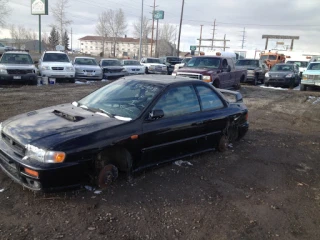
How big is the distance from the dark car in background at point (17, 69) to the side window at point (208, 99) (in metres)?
11.0

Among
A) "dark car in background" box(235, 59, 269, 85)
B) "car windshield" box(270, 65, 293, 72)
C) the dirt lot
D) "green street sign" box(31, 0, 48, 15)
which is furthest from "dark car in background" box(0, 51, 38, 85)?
"green street sign" box(31, 0, 48, 15)

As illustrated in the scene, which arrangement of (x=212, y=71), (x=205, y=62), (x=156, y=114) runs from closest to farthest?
1. (x=156, y=114)
2. (x=212, y=71)
3. (x=205, y=62)

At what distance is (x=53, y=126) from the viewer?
3.63 metres

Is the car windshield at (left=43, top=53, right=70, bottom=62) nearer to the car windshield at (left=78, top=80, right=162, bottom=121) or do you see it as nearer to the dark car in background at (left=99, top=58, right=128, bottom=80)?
the dark car in background at (left=99, top=58, right=128, bottom=80)

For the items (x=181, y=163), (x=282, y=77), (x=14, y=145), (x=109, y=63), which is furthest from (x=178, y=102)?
(x=282, y=77)

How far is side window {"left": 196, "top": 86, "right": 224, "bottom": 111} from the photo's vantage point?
4.95 meters

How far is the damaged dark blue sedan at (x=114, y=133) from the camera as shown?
10.7 ft

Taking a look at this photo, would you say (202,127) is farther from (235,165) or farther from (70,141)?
(70,141)

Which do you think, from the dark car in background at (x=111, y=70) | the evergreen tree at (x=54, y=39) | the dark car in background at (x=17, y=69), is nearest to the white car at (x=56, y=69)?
the dark car in background at (x=17, y=69)

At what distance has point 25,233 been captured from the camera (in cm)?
281

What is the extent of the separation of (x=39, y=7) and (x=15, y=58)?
22.0 meters

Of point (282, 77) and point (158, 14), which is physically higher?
point (158, 14)

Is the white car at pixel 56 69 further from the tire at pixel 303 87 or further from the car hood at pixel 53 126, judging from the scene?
the tire at pixel 303 87

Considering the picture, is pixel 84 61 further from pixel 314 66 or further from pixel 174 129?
pixel 174 129
